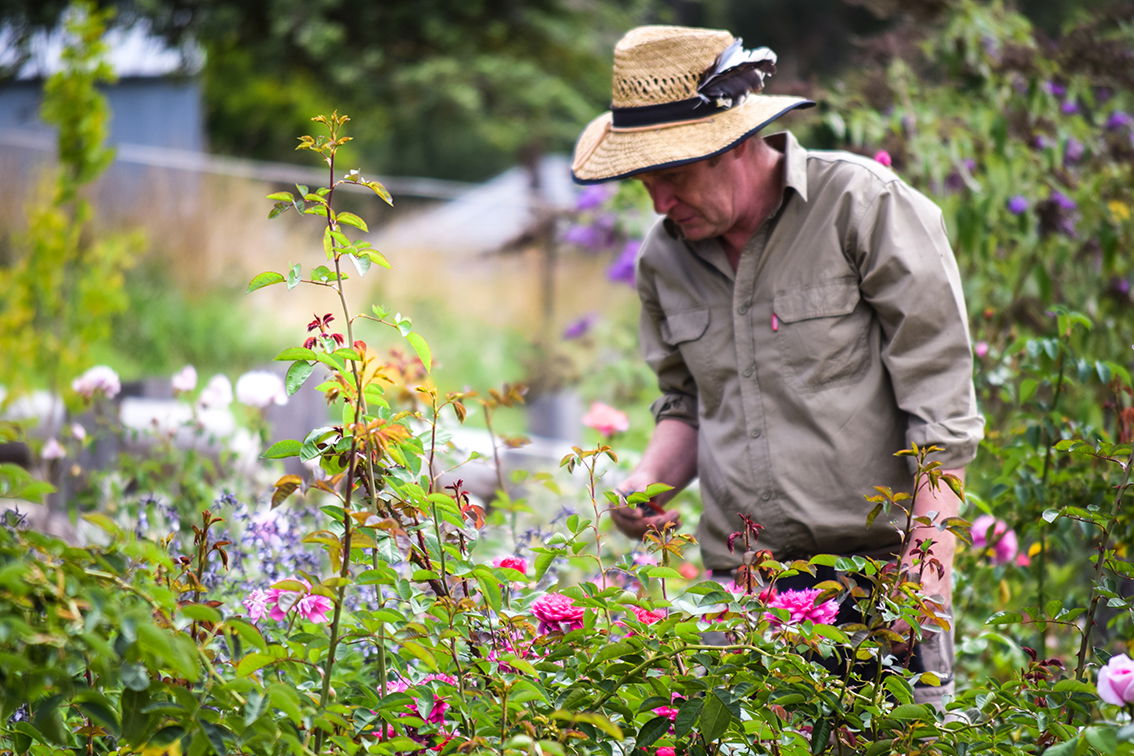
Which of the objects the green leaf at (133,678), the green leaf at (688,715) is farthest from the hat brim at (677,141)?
the green leaf at (133,678)

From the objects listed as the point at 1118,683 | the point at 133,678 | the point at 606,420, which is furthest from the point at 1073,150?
the point at 133,678

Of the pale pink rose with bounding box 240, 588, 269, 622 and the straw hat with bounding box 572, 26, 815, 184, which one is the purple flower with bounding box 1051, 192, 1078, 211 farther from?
the pale pink rose with bounding box 240, 588, 269, 622

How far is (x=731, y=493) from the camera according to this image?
7.57 ft

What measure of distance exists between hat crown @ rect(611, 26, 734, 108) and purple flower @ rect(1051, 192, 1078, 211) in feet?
5.15

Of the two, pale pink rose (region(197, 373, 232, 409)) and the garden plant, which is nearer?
the garden plant

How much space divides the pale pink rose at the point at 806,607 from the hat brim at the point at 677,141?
2.69 ft

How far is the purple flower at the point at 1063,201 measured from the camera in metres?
3.36

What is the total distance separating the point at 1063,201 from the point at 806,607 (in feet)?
7.24

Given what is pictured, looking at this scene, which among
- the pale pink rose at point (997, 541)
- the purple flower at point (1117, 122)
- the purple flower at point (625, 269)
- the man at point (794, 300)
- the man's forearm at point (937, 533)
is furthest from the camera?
the purple flower at point (625, 269)

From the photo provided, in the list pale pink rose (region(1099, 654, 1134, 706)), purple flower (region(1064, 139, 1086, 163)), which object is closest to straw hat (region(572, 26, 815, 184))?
pale pink rose (region(1099, 654, 1134, 706))

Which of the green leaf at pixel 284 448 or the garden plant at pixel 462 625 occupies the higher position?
the green leaf at pixel 284 448

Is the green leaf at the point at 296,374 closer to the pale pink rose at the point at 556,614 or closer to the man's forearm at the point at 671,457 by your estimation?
the pale pink rose at the point at 556,614

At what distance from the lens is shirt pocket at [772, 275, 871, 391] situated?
2.18m

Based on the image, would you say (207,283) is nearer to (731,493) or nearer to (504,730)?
(731,493)
